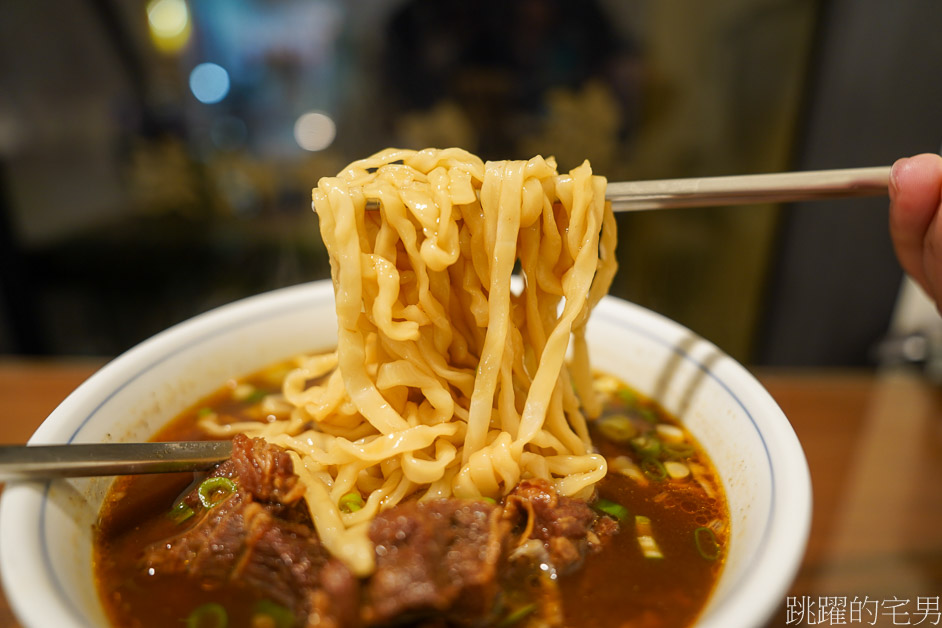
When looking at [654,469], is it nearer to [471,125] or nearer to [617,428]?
[617,428]

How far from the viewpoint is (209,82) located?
376cm

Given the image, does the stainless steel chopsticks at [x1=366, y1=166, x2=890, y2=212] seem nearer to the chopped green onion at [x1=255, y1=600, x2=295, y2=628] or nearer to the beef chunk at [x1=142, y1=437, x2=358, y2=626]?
the beef chunk at [x1=142, y1=437, x2=358, y2=626]

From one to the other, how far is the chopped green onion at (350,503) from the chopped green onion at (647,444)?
90 cm

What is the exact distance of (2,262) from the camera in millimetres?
4066

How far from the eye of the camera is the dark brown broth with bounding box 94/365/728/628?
1368 millimetres

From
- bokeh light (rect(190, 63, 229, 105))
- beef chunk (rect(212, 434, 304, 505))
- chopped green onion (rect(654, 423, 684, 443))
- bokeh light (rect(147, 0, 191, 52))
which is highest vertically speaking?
bokeh light (rect(147, 0, 191, 52))

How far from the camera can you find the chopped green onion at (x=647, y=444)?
1926 mm

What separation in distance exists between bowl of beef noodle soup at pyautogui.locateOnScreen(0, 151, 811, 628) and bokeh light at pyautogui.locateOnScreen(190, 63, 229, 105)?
2274 mm

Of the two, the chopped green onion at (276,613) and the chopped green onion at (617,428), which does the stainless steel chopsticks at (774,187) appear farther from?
the chopped green onion at (276,613)

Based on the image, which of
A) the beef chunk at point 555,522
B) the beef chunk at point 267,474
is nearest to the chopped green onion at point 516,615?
the beef chunk at point 555,522

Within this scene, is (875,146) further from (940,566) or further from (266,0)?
(266,0)

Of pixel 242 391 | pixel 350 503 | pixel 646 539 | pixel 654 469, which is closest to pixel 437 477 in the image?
pixel 350 503

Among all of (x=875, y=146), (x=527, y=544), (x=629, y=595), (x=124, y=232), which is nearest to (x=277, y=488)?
(x=527, y=544)

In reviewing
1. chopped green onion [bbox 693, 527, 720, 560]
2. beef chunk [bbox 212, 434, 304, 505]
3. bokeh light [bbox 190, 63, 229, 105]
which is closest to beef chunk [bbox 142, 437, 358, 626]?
beef chunk [bbox 212, 434, 304, 505]
